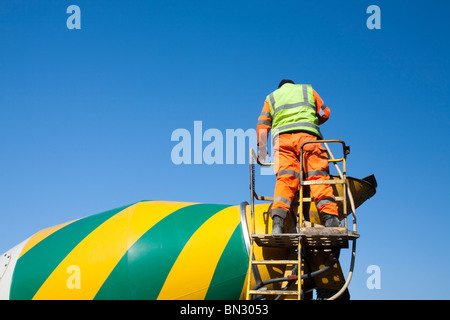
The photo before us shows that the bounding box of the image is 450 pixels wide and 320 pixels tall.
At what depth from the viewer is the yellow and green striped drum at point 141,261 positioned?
8.08m

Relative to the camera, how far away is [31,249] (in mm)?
8867

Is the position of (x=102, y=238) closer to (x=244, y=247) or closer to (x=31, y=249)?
(x=31, y=249)

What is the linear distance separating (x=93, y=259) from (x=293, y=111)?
4.21 metres

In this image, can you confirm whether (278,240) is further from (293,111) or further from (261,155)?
(293,111)

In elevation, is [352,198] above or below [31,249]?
above

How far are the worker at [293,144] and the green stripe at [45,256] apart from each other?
313cm

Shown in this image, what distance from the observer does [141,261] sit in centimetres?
815

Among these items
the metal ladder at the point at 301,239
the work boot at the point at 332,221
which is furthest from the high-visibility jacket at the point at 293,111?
the work boot at the point at 332,221

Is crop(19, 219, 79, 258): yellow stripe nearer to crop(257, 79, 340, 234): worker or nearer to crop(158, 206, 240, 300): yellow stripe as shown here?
crop(158, 206, 240, 300): yellow stripe

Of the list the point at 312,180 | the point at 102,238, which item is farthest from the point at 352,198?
the point at 102,238

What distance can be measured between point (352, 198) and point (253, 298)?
2.36 meters

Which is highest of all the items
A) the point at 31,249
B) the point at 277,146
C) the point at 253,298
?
the point at 277,146
